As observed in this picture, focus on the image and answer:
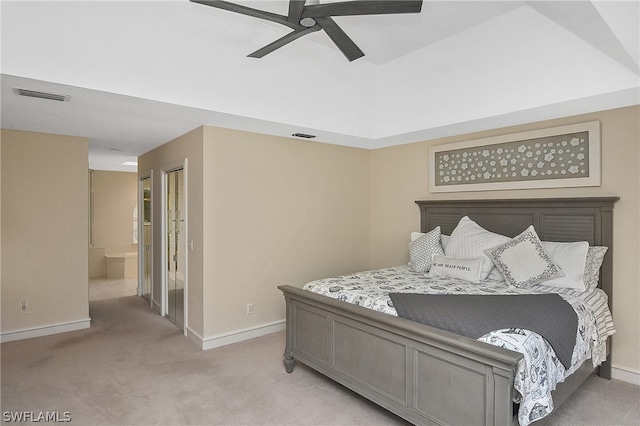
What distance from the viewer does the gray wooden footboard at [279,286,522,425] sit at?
75.2 inches

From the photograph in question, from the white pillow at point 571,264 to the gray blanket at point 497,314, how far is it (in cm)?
36

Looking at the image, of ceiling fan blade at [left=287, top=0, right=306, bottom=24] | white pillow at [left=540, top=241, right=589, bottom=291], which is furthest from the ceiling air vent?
white pillow at [left=540, top=241, right=589, bottom=291]

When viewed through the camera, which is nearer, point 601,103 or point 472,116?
point 601,103

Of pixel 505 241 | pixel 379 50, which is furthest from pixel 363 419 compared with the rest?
pixel 379 50

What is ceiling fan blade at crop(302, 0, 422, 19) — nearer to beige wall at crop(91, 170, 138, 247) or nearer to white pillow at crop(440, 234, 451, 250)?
white pillow at crop(440, 234, 451, 250)

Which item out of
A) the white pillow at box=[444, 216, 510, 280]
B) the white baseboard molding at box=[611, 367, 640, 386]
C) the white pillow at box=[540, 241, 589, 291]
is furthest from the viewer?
the white pillow at box=[444, 216, 510, 280]

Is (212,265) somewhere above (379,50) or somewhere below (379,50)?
below

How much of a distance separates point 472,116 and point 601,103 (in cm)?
98

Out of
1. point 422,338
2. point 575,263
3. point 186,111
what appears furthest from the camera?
point 186,111

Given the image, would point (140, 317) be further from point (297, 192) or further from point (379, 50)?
point (379, 50)

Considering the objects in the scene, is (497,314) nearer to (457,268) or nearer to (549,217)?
(457,268)

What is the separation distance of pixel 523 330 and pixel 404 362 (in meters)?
0.73

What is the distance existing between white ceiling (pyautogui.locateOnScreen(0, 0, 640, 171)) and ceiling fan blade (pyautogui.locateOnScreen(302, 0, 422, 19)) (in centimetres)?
84

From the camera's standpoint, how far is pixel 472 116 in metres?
3.52
